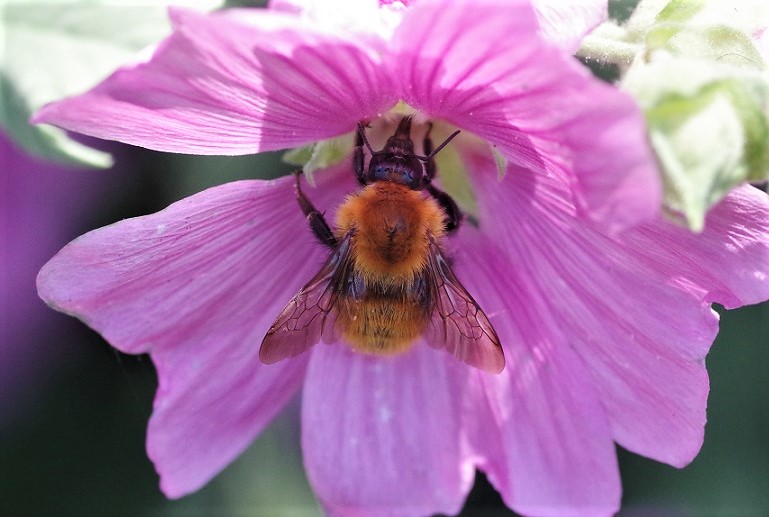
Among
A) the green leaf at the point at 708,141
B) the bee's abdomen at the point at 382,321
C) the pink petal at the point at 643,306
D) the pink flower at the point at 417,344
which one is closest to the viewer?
the green leaf at the point at 708,141

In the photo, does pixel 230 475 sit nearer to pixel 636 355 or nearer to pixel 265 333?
pixel 265 333

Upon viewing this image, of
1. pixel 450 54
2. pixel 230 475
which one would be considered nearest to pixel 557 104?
pixel 450 54

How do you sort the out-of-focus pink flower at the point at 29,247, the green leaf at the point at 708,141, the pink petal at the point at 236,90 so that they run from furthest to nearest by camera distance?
the out-of-focus pink flower at the point at 29,247, the pink petal at the point at 236,90, the green leaf at the point at 708,141

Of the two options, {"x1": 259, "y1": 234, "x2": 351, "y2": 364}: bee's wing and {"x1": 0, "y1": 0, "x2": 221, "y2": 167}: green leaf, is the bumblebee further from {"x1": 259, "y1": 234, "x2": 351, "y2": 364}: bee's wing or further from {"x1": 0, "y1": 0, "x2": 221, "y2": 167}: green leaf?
{"x1": 0, "y1": 0, "x2": 221, "y2": 167}: green leaf

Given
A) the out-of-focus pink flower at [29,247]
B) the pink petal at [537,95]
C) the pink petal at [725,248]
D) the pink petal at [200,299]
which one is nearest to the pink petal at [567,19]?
the pink petal at [537,95]

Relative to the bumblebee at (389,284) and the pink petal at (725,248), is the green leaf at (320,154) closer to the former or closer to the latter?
the bumblebee at (389,284)

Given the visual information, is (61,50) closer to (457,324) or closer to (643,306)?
(457,324)

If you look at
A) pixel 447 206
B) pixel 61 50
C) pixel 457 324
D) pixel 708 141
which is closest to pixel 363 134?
pixel 447 206
